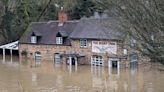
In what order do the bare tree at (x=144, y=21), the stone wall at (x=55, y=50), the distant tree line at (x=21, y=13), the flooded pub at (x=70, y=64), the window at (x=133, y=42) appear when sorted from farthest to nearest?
the distant tree line at (x=21, y=13) → the stone wall at (x=55, y=50) → the flooded pub at (x=70, y=64) → the window at (x=133, y=42) → the bare tree at (x=144, y=21)

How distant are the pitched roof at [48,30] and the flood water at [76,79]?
4.00 meters

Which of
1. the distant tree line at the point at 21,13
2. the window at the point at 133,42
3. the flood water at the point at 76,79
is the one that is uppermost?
the distant tree line at the point at 21,13

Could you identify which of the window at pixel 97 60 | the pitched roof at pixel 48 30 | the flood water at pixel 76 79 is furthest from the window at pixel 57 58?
the window at pixel 97 60

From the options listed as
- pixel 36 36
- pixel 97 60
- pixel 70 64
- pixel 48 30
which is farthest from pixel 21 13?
pixel 97 60

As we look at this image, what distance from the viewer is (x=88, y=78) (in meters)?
25.2

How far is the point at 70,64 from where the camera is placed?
31.4 metres

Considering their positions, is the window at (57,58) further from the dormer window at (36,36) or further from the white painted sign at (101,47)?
the white painted sign at (101,47)

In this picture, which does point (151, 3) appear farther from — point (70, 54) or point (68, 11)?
point (68, 11)

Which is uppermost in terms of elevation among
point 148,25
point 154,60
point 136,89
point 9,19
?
point 9,19

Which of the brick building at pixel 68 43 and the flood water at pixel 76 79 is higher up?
the brick building at pixel 68 43

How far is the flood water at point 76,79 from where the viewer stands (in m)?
21.3

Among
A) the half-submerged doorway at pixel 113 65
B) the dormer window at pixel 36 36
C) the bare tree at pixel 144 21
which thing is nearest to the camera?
the bare tree at pixel 144 21

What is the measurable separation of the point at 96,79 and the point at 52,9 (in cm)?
1936

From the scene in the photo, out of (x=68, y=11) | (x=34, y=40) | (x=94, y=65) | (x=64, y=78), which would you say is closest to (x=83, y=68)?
(x=94, y=65)
